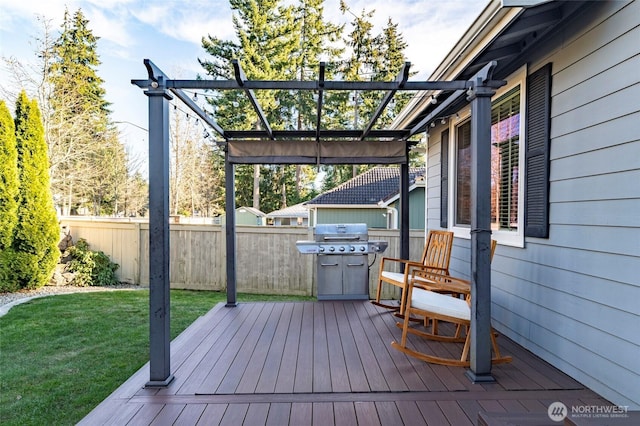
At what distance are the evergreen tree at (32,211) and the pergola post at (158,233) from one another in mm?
5391

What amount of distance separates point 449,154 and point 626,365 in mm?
2953

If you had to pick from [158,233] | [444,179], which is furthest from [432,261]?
[158,233]

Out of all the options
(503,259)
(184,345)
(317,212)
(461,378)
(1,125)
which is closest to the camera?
(461,378)

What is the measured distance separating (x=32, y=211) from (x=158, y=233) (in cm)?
558

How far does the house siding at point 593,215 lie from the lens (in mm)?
1896

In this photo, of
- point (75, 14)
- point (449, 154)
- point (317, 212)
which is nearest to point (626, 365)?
point (449, 154)

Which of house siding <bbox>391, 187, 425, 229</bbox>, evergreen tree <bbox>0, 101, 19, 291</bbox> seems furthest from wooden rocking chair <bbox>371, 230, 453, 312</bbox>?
house siding <bbox>391, 187, 425, 229</bbox>

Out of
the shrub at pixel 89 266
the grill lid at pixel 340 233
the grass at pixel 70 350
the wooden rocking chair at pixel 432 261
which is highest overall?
the grill lid at pixel 340 233

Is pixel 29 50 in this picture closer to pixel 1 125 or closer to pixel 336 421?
pixel 1 125

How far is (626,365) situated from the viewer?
1.90 m

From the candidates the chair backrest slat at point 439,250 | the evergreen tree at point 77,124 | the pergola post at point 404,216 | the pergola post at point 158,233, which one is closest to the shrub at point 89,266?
the evergreen tree at point 77,124

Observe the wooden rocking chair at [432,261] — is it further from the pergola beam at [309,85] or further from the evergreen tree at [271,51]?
the evergreen tree at [271,51]

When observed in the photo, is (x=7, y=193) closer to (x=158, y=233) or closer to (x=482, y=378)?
(x=158, y=233)

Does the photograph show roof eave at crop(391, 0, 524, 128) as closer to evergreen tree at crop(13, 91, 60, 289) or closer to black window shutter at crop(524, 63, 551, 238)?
black window shutter at crop(524, 63, 551, 238)
